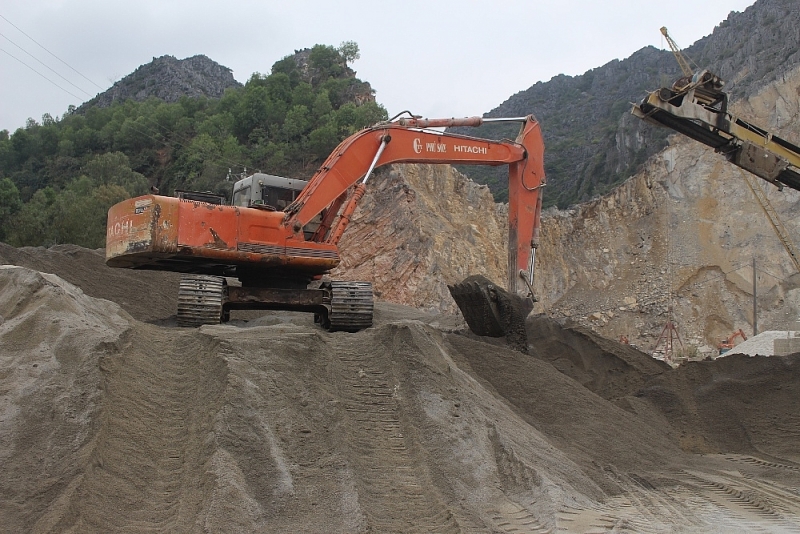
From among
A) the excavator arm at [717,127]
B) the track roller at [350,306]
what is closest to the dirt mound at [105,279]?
the track roller at [350,306]

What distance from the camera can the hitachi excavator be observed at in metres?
9.42

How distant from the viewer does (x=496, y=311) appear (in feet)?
37.6

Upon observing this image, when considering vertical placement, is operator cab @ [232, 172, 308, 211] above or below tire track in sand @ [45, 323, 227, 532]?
above

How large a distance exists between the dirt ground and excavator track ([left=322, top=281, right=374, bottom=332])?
1347 mm

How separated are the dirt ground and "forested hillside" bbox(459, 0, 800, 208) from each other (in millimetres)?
5941

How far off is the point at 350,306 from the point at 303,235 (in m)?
1.20

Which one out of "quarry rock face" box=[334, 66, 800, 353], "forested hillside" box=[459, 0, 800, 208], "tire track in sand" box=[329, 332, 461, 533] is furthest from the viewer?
"forested hillside" box=[459, 0, 800, 208]

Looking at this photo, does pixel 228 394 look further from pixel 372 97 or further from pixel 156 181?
pixel 156 181

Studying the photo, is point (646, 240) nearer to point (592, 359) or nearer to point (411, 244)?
point (411, 244)

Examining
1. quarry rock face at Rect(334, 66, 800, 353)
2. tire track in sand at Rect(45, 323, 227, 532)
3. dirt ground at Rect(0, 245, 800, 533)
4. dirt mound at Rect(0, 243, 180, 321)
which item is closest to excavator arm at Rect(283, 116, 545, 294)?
dirt ground at Rect(0, 245, 800, 533)

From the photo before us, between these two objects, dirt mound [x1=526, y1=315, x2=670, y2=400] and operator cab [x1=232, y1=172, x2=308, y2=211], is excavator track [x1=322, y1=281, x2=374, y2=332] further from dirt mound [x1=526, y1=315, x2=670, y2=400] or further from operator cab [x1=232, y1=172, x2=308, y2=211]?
dirt mound [x1=526, y1=315, x2=670, y2=400]

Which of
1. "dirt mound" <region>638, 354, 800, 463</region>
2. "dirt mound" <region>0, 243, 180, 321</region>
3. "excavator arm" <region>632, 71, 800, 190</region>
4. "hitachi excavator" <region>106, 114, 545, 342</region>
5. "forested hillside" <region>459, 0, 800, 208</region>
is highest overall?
"forested hillside" <region>459, 0, 800, 208</region>

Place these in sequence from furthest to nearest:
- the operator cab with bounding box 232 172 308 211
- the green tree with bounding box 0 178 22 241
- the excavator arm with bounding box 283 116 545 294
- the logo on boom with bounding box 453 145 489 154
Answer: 1. the green tree with bounding box 0 178 22 241
2. the logo on boom with bounding box 453 145 489 154
3. the operator cab with bounding box 232 172 308 211
4. the excavator arm with bounding box 283 116 545 294

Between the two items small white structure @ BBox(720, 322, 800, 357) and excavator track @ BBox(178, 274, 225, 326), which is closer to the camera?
excavator track @ BBox(178, 274, 225, 326)
